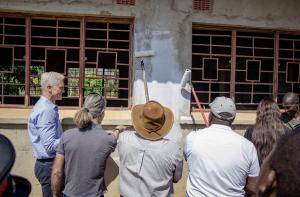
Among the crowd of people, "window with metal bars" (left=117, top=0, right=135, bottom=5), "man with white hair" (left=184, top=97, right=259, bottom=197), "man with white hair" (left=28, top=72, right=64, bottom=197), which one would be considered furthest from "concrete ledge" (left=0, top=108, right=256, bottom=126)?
"man with white hair" (left=184, top=97, right=259, bottom=197)

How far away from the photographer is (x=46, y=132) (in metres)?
4.07

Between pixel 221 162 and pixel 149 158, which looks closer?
pixel 221 162

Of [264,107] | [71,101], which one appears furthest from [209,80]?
[264,107]

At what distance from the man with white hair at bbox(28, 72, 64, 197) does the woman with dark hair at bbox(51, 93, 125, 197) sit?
57 cm

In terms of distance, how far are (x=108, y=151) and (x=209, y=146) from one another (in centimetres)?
90

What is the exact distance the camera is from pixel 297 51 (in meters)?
6.39

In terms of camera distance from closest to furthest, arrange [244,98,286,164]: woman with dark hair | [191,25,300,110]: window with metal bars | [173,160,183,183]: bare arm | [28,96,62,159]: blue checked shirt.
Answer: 1. [173,160,183,183]: bare arm
2. [244,98,286,164]: woman with dark hair
3. [28,96,62,159]: blue checked shirt
4. [191,25,300,110]: window with metal bars

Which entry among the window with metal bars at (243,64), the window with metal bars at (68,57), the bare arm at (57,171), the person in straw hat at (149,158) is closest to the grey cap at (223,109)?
the person in straw hat at (149,158)

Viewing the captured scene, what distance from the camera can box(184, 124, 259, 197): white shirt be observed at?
293 centimetres

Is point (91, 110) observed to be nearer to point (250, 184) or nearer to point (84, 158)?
point (84, 158)

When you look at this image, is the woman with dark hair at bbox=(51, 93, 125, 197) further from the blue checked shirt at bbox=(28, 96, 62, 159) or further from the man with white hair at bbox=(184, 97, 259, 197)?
the man with white hair at bbox=(184, 97, 259, 197)

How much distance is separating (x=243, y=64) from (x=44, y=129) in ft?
10.6

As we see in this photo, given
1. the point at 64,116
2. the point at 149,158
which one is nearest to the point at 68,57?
the point at 64,116

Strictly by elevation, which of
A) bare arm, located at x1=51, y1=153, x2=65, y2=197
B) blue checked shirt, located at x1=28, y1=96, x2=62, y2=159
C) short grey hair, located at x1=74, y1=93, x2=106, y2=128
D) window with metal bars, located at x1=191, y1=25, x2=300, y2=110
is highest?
window with metal bars, located at x1=191, y1=25, x2=300, y2=110
